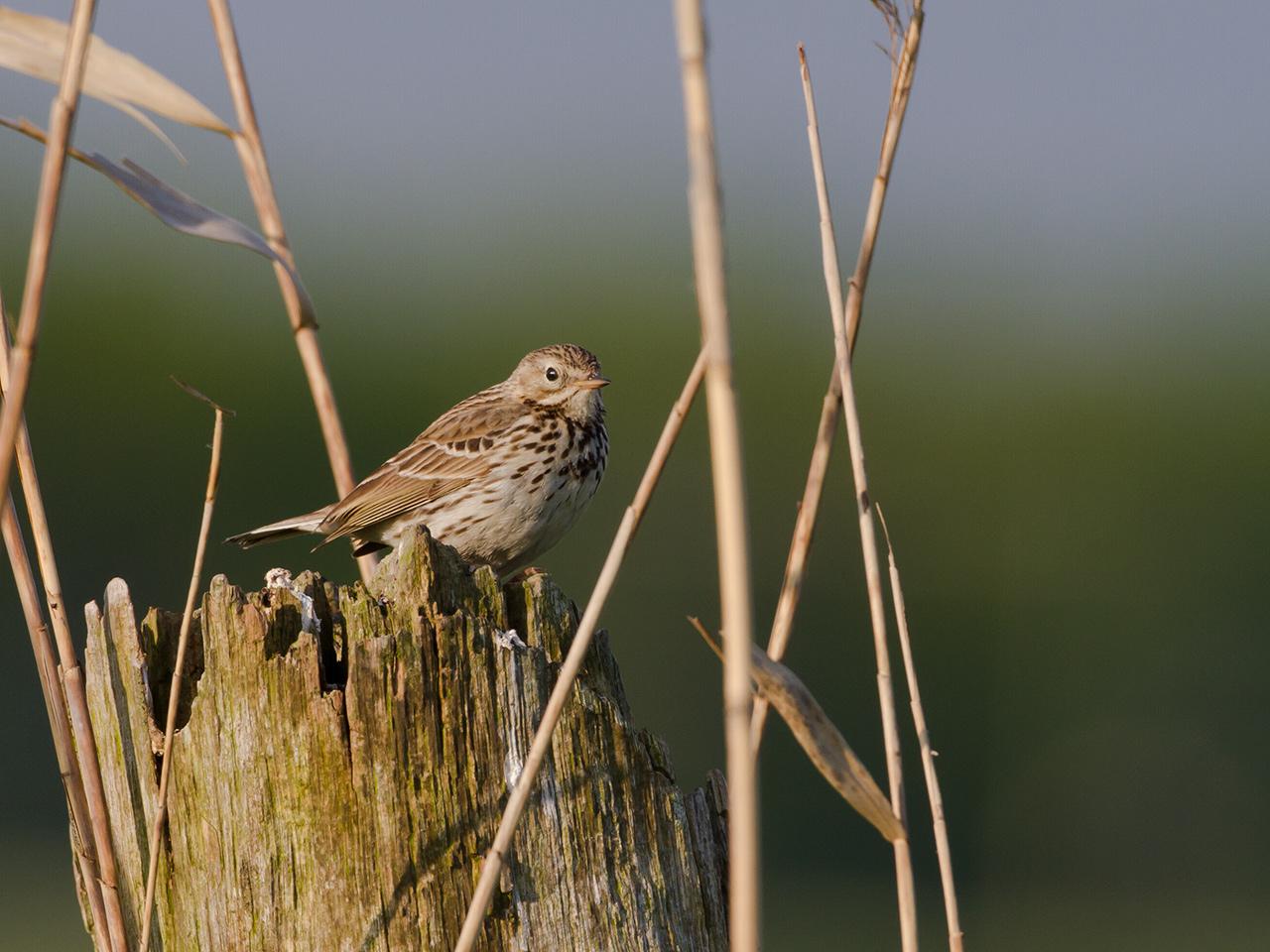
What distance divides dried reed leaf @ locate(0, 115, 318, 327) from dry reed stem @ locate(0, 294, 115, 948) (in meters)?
0.63

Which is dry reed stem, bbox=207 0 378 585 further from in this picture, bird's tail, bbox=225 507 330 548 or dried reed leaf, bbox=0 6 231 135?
bird's tail, bbox=225 507 330 548

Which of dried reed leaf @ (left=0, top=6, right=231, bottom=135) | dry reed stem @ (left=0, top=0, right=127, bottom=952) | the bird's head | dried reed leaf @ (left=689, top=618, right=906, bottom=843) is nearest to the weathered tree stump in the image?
dried reed leaf @ (left=689, top=618, right=906, bottom=843)

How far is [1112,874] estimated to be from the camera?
27688mm

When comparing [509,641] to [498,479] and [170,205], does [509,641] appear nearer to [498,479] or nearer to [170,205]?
[170,205]

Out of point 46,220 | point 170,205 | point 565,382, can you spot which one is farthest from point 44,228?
point 565,382

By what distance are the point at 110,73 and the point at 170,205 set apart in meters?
0.28

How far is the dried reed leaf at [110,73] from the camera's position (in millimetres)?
3293

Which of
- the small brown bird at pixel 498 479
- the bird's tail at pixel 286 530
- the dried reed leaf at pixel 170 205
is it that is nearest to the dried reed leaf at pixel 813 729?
the dried reed leaf at pixel 170 205

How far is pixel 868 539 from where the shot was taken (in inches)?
151

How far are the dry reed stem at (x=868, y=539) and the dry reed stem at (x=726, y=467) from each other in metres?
0.91

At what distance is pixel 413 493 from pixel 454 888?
4308 millimetres

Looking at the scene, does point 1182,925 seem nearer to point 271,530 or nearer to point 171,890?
point 271,530

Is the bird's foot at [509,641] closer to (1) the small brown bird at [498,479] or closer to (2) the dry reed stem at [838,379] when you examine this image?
(2) the dry reed stem at [838,379]

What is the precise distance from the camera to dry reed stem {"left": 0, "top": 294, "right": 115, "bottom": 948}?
3.70 meters
